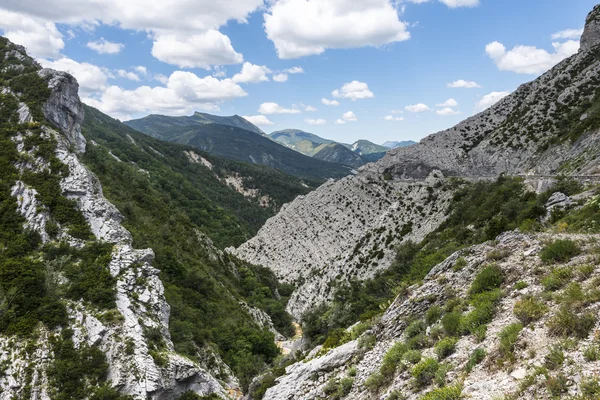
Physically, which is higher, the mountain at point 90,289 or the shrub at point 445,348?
the mountain at point 90,289

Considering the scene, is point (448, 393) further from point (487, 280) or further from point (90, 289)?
point (90, 289)

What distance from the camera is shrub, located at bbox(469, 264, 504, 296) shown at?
12.7m

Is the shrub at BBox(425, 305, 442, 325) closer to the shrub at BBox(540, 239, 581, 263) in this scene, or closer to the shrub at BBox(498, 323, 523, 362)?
the shrub at BBox(498, 323, 523, 362)

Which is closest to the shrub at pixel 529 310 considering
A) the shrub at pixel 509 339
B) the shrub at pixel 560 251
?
the shrub at pixel 509 339

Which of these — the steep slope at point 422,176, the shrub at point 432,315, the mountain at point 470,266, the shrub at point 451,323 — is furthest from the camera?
the steep slope at point 422,176

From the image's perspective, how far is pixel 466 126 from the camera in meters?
71.3

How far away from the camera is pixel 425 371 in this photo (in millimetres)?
10102

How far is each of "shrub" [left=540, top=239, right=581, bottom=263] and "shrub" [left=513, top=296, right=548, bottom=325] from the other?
2890mm

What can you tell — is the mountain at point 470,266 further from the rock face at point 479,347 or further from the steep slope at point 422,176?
the steep slope at point 422,176

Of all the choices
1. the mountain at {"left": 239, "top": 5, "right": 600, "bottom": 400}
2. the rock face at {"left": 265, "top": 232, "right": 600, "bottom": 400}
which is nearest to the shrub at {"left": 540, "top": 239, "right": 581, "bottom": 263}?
the mountain at {"left": 239, "top": 5, "right": 600, "bottom": 400}

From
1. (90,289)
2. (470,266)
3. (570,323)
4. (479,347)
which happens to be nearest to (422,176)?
(470,266)

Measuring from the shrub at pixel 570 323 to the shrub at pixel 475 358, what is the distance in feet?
5.72

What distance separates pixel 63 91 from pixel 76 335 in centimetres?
4862

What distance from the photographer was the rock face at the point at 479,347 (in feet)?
24.2
